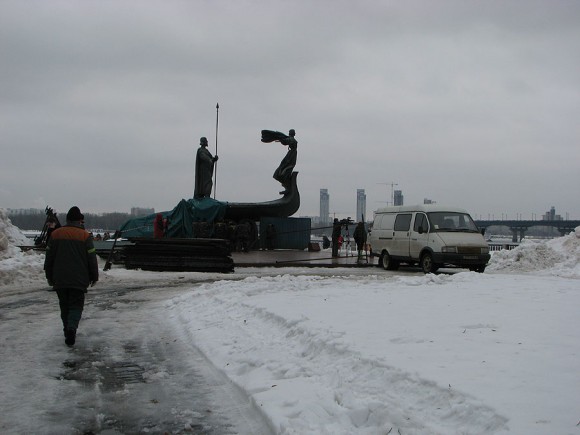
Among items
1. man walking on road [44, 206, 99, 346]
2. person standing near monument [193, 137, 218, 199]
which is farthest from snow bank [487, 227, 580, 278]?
man walking on road [44, 206, 99, 346]

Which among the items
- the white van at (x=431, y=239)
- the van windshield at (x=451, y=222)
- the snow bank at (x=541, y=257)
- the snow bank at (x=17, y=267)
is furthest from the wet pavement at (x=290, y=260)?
the snow bank at (x=17, y=267)

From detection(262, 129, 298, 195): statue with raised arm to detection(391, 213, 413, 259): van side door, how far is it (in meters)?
10.8

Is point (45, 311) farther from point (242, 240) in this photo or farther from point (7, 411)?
point (242, 240)

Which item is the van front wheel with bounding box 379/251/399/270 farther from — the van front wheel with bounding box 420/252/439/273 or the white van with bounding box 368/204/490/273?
the van front wheel with bounding box 420/252/439/273

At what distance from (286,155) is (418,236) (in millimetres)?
12539

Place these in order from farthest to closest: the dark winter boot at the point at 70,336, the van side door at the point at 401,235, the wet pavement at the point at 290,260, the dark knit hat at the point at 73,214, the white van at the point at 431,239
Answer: the wet pavement at the point at 290,260 < the van side door at the point at 401,235 < the white van at the point at 431,239 < the dark knit hat at the point at 73,214 < the dark winter boot at the point at 70,336

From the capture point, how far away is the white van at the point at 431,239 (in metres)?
18.2

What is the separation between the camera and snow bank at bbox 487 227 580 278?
2030 cm

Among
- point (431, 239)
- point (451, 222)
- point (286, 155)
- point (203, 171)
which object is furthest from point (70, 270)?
point (286, 155)

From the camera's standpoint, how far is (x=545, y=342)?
18.0ft

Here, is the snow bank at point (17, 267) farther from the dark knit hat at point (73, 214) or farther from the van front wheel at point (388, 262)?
the van front wheel at point (388, 262)

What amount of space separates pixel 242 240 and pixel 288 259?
4373 millimetres

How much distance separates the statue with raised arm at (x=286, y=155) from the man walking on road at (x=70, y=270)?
2291 cm

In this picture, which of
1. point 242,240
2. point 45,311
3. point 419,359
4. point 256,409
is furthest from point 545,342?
point 242,240
